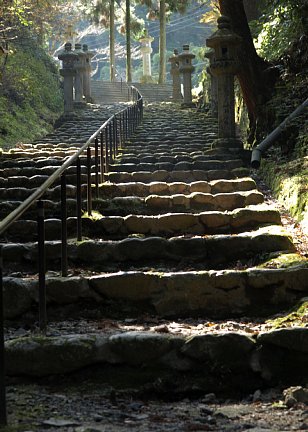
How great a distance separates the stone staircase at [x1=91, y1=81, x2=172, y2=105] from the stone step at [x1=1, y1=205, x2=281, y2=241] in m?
23.8

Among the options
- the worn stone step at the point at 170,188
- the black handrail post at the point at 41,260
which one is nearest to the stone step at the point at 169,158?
the worn stone step at the point at 170,188

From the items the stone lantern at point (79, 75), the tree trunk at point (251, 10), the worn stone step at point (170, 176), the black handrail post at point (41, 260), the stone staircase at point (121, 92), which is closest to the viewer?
the black handrail post at point (41, 260)

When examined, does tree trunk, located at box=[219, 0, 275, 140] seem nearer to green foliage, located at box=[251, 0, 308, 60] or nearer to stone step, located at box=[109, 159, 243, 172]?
green foliage, located at box=[251, 0, 308, 60]

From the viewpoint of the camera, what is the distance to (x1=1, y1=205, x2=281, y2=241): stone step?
5977 millimetres

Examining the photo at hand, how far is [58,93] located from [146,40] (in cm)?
1523

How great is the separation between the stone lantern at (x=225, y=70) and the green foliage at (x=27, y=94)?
6738 mm

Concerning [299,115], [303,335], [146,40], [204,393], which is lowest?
[204,393]

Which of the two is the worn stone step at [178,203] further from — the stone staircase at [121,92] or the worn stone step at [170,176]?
the stone staircase at [121,92]

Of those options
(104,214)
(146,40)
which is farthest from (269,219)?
(146,40)

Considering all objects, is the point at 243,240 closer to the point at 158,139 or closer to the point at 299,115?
the point at 299,115

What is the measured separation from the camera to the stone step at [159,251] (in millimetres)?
5207

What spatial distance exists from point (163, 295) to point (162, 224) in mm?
1594

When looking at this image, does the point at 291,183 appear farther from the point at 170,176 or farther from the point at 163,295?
the point at 163,295

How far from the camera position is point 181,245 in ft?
17.4
